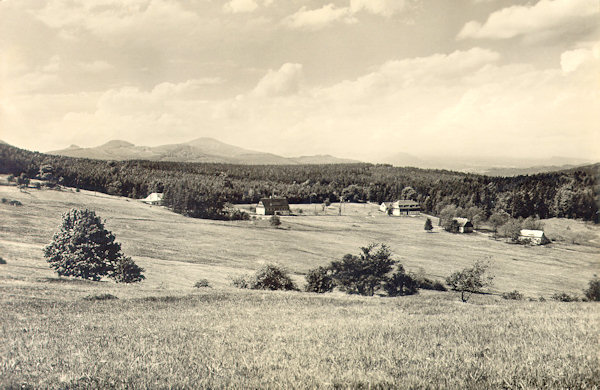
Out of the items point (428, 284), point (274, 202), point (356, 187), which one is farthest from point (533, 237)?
point (274, 202)

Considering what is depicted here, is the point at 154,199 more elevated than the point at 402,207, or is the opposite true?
the point at 402,207

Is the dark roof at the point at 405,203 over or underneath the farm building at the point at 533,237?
over

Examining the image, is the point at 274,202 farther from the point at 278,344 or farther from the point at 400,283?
the point at 278,344

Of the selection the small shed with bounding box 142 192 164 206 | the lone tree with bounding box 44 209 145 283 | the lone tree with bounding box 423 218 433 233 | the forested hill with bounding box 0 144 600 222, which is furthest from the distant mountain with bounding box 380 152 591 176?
the small shed with bounding box 142 192 164 206

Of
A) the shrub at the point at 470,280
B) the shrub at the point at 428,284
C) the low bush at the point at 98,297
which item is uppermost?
the low bush at the point at 98,297

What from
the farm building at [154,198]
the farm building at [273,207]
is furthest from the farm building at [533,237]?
the farm building at [154,198]

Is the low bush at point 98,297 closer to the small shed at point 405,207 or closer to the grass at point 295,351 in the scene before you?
the grass at point 295,351
